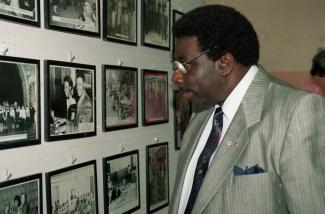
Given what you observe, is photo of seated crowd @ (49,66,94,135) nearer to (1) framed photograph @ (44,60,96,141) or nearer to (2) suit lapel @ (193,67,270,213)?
(1) framed photograph @ (44,60,96,141)

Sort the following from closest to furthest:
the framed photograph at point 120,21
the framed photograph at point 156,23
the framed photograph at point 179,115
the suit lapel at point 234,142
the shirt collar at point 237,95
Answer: the suit lapel at point 234,142 < the shirt collar at point 237,95 < the framed photograph at point 120,21 < the framed photograph at point 156,23 < the framed photograph at point 179,115

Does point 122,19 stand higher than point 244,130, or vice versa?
point 122,19

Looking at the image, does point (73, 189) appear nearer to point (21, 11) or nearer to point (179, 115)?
point (21, 11)

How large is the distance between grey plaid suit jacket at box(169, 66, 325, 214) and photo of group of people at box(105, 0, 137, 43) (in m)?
0.92

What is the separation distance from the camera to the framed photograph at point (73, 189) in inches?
68.1

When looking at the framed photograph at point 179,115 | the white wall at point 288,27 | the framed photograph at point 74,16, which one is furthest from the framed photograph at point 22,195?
the white wall at point 288,27

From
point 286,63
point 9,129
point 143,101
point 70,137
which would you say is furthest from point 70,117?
point 286,63

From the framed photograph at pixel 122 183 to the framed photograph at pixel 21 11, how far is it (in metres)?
0.83

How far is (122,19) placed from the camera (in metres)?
2.23

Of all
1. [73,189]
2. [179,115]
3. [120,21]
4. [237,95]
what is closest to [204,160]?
[237,95]

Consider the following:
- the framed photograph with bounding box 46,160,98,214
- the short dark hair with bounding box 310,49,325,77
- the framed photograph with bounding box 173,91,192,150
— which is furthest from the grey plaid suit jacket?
the short dark hair with bounding box 310,49,325,77

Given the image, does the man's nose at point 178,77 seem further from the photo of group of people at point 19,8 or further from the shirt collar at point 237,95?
the photo of group of people at point 19,8

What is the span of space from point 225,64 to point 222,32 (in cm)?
12

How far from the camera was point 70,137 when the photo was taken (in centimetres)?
183
